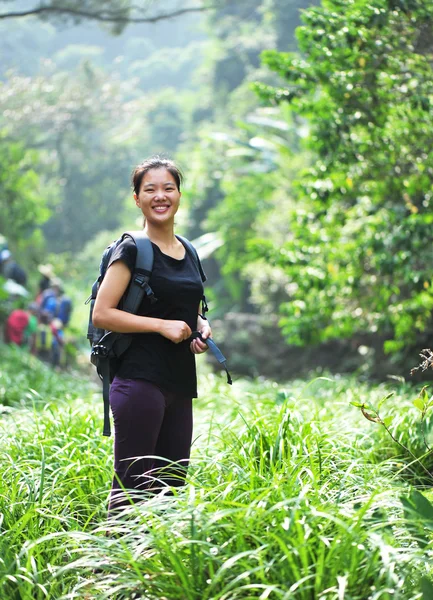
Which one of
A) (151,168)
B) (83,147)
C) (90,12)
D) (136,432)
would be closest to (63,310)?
(90,12)

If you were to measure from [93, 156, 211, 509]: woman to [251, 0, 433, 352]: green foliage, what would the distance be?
312 centimetres

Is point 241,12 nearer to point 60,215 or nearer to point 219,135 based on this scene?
point 60,215

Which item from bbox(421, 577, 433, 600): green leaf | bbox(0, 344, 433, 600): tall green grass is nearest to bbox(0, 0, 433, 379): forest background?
bbox(0, 344, 433, 600): tall green grass

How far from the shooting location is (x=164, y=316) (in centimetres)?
297

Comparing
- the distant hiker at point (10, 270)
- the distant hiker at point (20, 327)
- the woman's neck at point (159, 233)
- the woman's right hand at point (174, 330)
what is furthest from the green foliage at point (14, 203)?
the woman's right hand at point (174, 330)

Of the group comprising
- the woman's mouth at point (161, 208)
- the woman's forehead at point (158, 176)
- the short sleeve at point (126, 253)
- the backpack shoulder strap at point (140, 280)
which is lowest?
the backpack shoulder strap at point (140, 280)

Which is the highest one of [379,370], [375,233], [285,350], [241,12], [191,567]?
[241,12]

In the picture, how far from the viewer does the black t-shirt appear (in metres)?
2.90

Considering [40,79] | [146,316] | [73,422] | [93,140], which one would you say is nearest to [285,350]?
[73,422]

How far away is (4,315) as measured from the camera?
15242mm

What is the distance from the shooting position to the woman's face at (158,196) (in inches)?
118

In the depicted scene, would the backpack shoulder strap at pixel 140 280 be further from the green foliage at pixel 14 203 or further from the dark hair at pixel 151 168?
the green foliage at pixel 14 203

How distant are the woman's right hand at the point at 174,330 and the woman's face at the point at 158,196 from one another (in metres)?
0.39

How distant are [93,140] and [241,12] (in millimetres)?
10692
